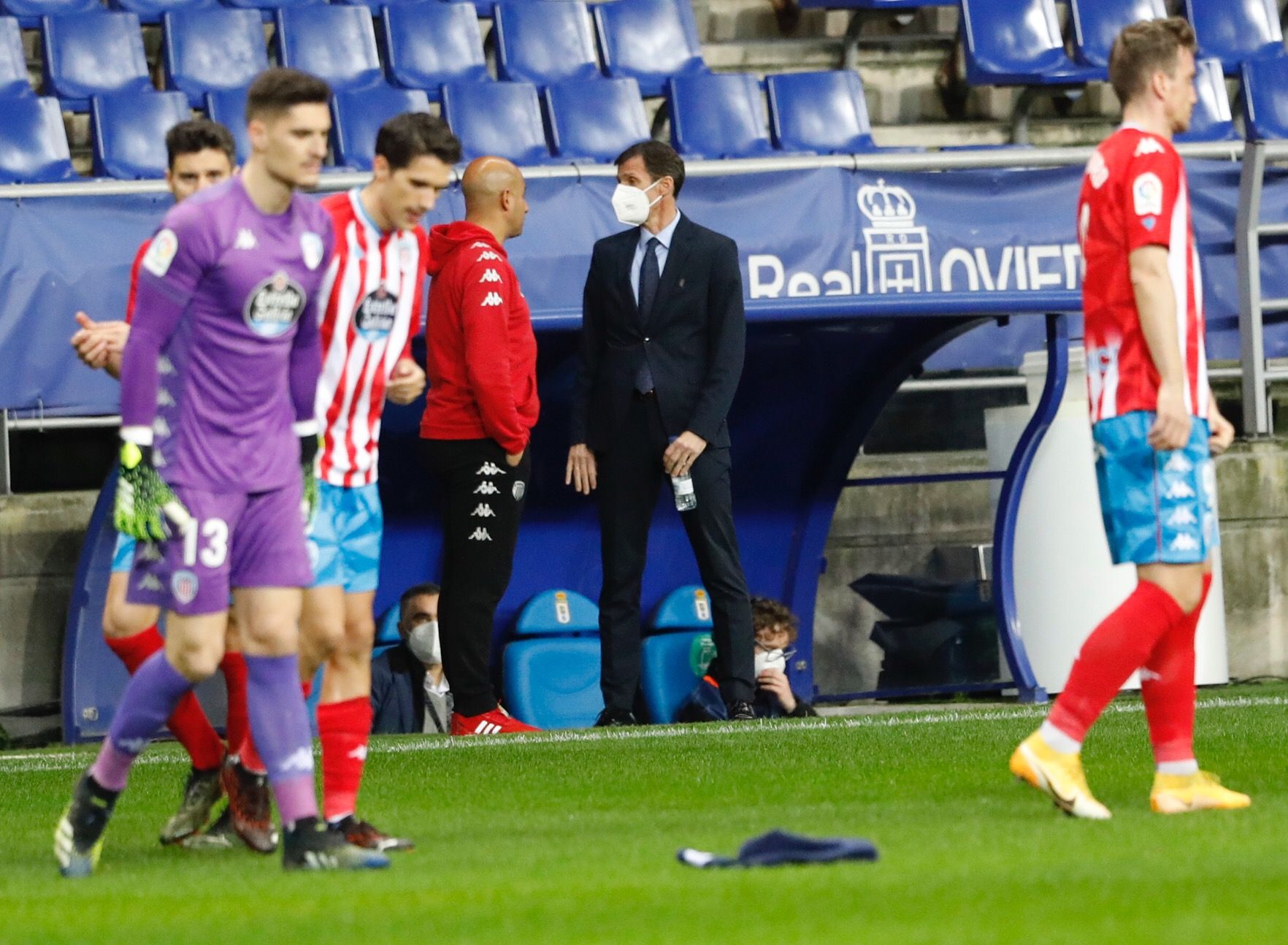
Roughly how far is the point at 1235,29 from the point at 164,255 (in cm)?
1259

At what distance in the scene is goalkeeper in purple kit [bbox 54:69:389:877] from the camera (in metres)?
4.88

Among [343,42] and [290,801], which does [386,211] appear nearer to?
[290,801]

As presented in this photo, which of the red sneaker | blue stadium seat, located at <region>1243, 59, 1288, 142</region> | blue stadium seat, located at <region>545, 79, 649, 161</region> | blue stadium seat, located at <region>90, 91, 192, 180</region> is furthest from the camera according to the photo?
blue stadium seat, located at <region>1243, 59, 1288, 142</region>

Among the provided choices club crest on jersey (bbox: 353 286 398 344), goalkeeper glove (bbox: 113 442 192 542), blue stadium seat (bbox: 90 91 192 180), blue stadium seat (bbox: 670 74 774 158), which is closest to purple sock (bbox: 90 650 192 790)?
goalkeeper glove (bbox: 113 442 192 542)

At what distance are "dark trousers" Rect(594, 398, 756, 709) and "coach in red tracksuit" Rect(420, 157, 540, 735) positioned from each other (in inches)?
21.3

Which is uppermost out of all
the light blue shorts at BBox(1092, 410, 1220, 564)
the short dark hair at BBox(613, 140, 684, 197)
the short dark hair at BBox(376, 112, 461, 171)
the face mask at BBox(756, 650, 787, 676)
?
the short dark hair at BBox(613, 140, 684, 197)

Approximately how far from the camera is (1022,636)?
11.1 metres

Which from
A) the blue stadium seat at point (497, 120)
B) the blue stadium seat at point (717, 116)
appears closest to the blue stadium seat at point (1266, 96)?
the blue stadium seat at point (717, 116)

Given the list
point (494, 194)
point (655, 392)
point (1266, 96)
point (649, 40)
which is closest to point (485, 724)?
point (655, 392)

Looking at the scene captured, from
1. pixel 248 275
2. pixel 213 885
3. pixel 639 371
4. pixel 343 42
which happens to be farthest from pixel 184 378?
pixel 343 42

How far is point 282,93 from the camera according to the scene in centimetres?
493

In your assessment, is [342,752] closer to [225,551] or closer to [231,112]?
[225,551]

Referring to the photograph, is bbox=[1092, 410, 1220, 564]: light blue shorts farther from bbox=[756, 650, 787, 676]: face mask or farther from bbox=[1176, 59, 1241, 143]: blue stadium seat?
bbox=[1176, 59, 1241, 143]: blue stadium seat

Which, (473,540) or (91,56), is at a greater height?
(91,56)
